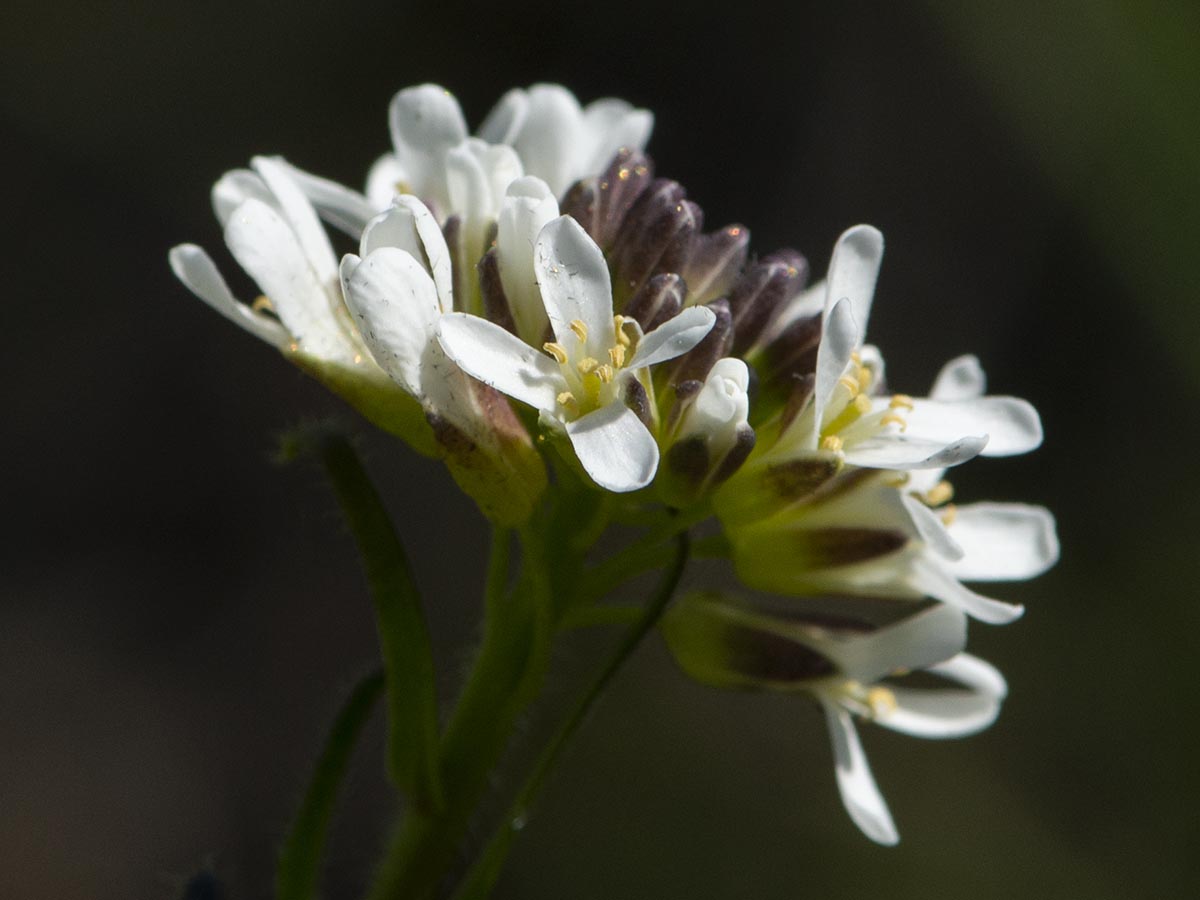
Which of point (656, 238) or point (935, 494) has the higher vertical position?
point (656, 238)

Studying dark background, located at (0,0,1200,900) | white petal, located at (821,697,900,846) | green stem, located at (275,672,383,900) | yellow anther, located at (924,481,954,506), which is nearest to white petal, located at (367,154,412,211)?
green stem, located at (275,672,383,900)

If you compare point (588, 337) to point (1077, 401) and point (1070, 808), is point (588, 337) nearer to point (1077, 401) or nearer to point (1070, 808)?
point (1070, 808)

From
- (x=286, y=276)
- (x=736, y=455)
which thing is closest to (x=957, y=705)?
(x=736, y=455)

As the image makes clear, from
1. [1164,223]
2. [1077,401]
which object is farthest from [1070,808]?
[1164,223]

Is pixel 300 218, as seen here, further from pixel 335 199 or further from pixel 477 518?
pixel 477 518

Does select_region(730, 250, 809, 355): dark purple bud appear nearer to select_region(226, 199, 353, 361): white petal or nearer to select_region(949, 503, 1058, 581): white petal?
select_region(949, 503, 1058, 581): white petal

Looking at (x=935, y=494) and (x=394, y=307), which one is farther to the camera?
(x=935, y=494)
